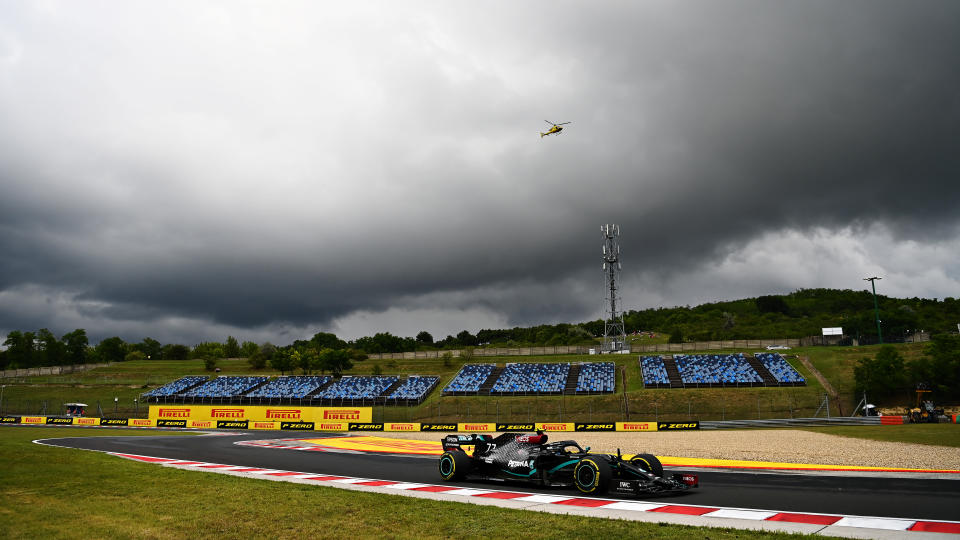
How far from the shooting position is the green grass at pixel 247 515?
848 cm

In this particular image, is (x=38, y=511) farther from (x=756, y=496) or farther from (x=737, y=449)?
(x=737, y=449)

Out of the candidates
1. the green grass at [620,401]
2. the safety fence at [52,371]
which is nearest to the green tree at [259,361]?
the green grass at [620,401]

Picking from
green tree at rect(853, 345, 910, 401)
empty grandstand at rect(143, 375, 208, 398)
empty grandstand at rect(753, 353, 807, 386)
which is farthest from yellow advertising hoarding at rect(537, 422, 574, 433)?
empty grandstand at rect(143, 375, 208, 398)

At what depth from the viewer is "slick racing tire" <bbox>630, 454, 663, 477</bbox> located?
43.3 ft

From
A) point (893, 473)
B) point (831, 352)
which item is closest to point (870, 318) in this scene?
point (831, 352)

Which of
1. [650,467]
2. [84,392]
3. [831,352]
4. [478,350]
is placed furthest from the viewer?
[478,350]

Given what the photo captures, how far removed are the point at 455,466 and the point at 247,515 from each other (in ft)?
20.4

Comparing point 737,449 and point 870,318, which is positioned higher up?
point 870,318

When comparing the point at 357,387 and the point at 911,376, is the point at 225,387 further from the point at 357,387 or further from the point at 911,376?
the point at 911,376

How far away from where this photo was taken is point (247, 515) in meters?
9.84

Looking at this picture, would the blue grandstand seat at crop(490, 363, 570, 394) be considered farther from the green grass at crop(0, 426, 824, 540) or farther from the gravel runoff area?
the green grass at crop(0, 426, 824, 540)

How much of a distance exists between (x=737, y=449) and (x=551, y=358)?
1986 inches

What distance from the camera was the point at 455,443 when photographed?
53.6 feet

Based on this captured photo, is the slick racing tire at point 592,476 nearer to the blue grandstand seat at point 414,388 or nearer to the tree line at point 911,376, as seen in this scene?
the blue grandstand seat at point 414,388
